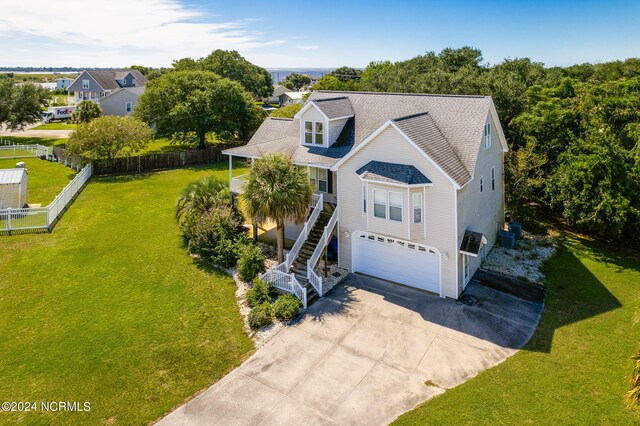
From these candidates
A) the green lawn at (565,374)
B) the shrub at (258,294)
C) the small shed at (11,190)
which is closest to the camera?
the green lawn at (565,374)


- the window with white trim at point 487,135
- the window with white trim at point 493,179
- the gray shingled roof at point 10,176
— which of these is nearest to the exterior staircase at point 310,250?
the window with white trim at point 487,135

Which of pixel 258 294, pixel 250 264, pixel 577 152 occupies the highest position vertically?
pixel 577 152

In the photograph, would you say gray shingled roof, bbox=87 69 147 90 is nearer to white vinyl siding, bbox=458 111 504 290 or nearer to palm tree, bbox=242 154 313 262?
palm tree, bbox=242 154 313 262

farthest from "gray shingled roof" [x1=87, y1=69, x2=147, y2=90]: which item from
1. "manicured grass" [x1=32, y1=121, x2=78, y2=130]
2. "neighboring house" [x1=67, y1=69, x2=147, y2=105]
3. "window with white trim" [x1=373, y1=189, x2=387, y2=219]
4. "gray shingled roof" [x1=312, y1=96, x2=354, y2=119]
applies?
"window with white trim" [x1=373, y1=189, x2=387, y2=219]

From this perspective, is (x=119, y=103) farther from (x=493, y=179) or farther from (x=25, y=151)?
(x=493, y=179)

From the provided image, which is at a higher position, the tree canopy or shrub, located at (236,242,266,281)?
the tree canopy

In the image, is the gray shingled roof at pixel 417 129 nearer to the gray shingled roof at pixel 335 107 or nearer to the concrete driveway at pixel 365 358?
the gray shingled roof at pixel 335 107

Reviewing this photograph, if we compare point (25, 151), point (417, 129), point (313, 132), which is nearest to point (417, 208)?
point (417, 129)
